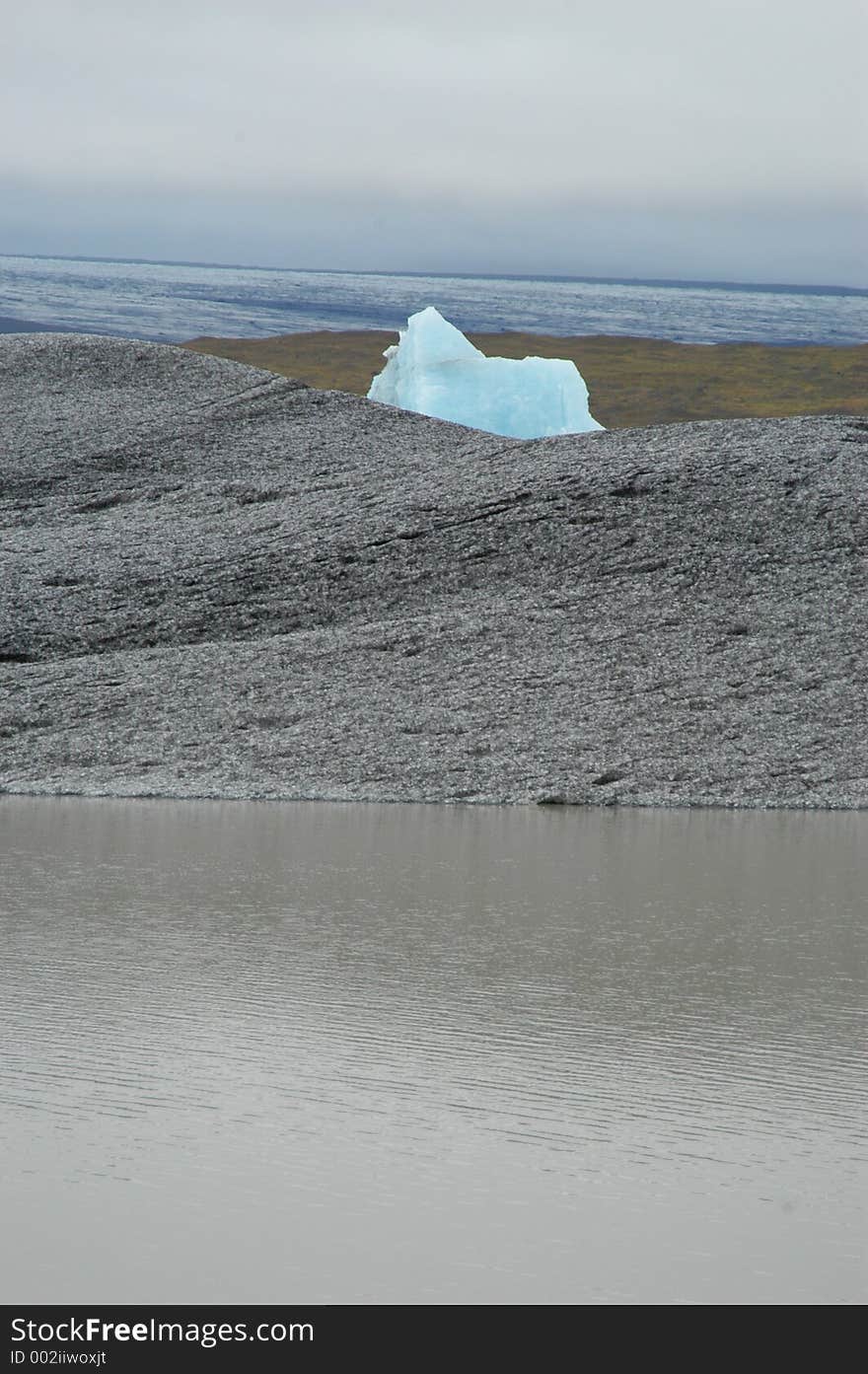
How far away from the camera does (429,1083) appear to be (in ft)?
35.1

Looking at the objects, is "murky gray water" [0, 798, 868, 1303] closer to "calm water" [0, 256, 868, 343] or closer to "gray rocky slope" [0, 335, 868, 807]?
"gray rocky slope" [0, 335, 868, 807]

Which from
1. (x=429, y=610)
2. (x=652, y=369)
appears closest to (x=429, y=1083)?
Answer: (x=429, y=610)

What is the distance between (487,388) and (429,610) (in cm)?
2386

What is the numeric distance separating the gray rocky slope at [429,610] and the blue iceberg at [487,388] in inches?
339

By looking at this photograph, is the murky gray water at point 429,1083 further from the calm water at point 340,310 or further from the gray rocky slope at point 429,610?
the calm water at point 340,310

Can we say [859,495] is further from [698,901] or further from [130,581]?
[698,901]

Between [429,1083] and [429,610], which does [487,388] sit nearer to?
[429,610]

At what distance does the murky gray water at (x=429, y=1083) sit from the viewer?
25.3 feet

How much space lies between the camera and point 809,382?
388 feet

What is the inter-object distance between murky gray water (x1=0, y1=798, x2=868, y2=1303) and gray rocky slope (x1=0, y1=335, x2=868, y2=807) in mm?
8033

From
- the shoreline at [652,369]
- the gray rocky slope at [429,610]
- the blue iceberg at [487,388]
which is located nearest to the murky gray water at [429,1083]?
the gray rocky slope at [429,610]

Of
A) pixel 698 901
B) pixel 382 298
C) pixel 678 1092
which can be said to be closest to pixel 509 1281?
pixel 678 1092

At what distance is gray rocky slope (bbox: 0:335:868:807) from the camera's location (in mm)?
28578
